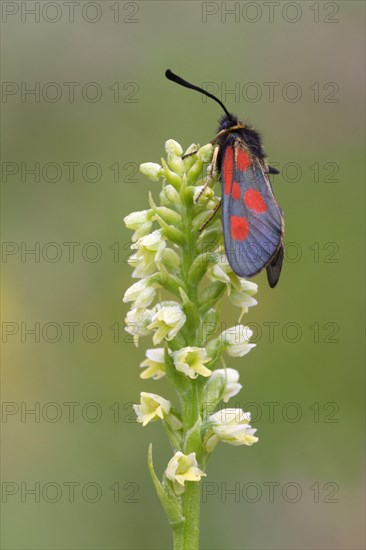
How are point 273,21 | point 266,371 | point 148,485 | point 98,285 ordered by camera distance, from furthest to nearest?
point 273,21 < point 98,285 < point 266,371 < point 148,485

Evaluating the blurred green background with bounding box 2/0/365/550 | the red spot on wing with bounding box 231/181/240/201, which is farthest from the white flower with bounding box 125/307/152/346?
the blurred green background with bounding box 2/0/365/550

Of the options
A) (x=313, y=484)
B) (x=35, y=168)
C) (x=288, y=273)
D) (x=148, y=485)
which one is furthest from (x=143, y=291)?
(x=35, y=168)

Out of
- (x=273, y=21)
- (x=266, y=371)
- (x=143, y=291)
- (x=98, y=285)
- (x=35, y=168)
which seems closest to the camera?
(x=143, y=291)

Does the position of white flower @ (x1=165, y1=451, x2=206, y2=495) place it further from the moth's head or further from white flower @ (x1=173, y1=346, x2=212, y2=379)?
the moth's head

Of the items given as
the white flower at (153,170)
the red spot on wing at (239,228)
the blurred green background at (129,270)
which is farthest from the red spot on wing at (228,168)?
the blurred green background at (129,270)

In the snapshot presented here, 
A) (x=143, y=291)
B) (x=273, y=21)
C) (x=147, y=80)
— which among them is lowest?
(x=143, y=291)

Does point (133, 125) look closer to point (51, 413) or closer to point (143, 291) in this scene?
point (51, 413)

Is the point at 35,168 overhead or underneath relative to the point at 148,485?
overhead
